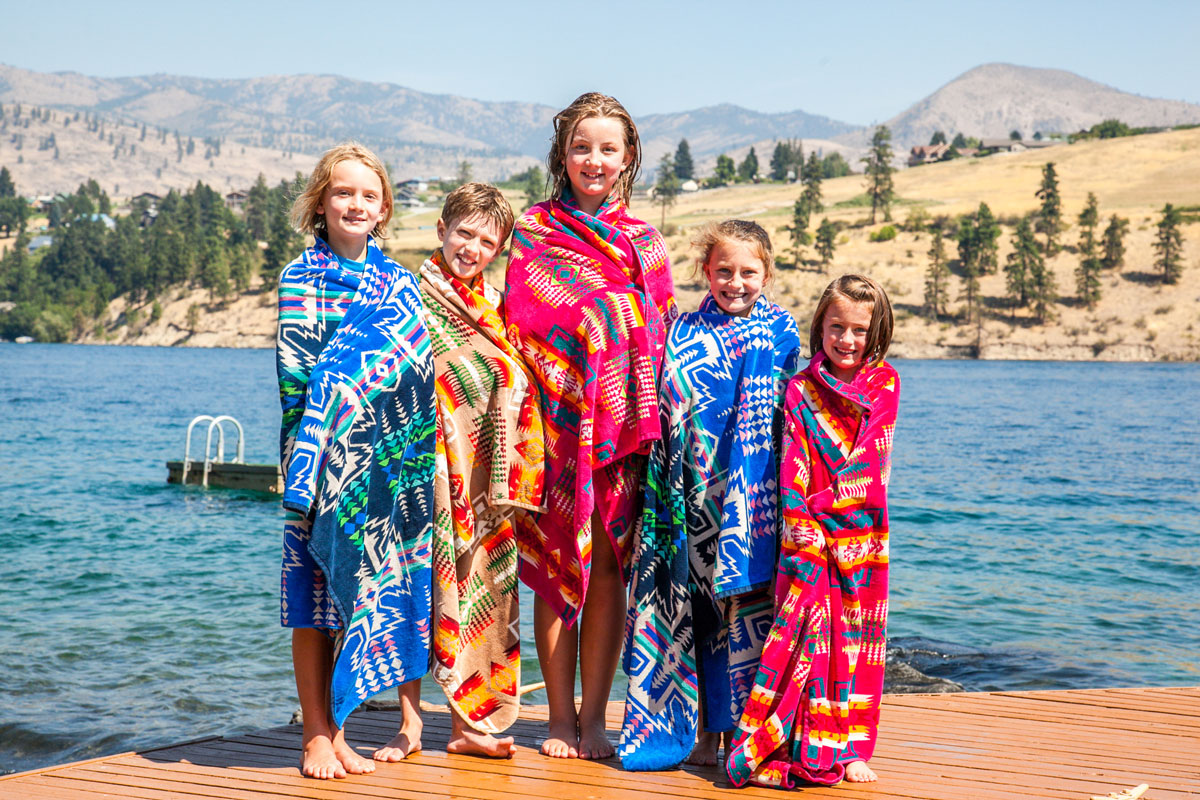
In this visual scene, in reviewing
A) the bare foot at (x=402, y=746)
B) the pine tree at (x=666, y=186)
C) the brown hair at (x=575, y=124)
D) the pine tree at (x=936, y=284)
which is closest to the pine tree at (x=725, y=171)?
the pine tree at (x=666, y=186)

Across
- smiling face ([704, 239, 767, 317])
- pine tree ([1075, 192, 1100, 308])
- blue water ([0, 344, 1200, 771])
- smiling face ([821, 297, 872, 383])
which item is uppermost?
pine tree ([1075, 192, 1100, 308])

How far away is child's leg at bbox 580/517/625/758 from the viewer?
402 cm

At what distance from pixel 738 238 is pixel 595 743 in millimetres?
1990

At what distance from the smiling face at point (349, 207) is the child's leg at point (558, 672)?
59.7 inches

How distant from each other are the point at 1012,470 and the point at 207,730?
20.3 m

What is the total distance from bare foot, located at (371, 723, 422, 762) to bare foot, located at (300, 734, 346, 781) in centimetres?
19

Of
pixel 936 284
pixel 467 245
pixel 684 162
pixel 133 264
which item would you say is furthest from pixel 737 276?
pixel 684 162

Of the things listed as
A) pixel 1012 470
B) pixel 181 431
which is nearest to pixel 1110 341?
pixel 1012 470

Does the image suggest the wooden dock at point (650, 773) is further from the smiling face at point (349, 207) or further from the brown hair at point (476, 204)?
the brown hair at point (476, 204)

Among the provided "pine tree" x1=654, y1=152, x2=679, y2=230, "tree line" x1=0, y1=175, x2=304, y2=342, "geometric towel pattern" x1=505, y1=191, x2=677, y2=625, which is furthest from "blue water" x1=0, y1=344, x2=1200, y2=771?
"pine tree" x1=654, y1=152, x2=679, y2=230

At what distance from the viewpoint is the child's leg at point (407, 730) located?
399 cm

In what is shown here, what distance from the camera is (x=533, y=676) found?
9398 millimetres

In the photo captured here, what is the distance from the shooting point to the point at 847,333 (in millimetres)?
3869

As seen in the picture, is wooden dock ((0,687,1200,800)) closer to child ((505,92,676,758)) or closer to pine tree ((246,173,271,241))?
child ((505,92,676,758))
